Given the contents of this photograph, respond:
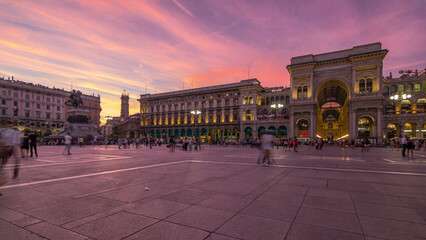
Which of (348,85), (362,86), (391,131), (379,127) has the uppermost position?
(348,85)

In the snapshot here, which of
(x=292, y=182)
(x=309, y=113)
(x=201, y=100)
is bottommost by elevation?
(x=292, y=182)

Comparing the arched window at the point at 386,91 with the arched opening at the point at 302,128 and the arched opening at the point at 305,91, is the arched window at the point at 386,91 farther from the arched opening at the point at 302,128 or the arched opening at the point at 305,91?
the arched opening at the point at 302,128

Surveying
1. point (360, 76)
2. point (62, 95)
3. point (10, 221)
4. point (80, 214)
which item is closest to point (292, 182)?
point (80, 214)

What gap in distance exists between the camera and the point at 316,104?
154ft

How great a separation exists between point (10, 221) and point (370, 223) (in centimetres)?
521

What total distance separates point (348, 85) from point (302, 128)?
12.9 metres

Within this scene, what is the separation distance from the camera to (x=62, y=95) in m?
79.9

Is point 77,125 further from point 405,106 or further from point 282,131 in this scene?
point 405,106

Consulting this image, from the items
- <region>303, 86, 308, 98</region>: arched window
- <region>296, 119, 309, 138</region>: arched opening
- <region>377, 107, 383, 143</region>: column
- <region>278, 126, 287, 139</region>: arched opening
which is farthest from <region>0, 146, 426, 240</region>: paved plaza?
<region>278, 126, 287, 139</region>: arched opening

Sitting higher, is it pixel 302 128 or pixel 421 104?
pixel 421 104

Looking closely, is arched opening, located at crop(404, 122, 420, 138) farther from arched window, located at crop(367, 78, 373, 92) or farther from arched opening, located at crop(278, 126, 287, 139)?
arched opening, located at crop(278, 126, 287, 139)

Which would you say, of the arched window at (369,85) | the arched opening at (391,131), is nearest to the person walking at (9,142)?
the arched window at (369,85)

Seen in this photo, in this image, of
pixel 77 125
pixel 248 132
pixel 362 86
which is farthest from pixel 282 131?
pixel 77 125

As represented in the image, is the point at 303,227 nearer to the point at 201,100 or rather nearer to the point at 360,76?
the point at 360,76
